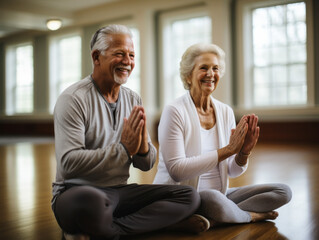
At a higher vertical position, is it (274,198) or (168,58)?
(168,58)

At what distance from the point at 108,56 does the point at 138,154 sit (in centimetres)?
51

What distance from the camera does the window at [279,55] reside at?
802cm

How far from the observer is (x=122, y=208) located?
196cm

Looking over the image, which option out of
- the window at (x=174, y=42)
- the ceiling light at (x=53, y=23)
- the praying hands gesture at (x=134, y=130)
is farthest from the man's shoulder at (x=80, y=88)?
the ceiling light at (x=53, y=23)

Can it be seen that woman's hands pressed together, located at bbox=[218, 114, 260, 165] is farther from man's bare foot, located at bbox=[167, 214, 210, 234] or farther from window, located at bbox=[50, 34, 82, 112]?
window, located at bbox=[50, 34, 82, 112]

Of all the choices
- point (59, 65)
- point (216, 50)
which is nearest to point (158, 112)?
point (59, 65)

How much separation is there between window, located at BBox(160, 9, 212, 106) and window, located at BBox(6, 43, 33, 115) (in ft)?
17.8

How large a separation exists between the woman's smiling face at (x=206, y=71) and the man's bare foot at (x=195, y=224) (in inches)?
28.8

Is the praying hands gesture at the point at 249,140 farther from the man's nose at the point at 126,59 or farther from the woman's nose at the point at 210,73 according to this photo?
the man's nose at the point at 126,59

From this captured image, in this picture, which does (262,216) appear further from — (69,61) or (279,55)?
(69,61)

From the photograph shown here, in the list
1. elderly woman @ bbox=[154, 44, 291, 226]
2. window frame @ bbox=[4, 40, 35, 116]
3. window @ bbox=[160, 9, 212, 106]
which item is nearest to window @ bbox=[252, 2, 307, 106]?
window @ bbox=[160, 9, 212, 106]

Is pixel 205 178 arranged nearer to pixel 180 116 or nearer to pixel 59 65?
pixel 180 116

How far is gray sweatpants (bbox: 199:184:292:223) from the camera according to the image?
208cm

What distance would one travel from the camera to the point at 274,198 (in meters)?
2.20
